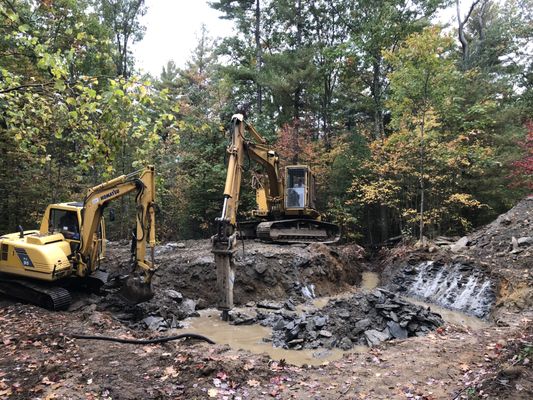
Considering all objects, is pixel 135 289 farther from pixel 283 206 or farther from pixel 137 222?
pixel 283 206

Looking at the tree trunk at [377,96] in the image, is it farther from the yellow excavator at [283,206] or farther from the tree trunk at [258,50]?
the yellow excavator at [283,206]

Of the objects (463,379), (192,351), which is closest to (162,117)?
(192,351)

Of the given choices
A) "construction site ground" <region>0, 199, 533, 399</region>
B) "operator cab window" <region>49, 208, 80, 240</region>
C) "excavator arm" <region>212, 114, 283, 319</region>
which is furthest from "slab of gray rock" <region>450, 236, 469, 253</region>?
"operator cab window" <region>49, 208, 80, 240</region>

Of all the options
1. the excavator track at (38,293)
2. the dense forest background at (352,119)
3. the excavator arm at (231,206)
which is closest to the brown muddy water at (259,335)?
the excavator arm at (231,206)

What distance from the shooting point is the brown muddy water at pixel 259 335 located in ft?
21.7

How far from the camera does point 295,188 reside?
14.4 meters

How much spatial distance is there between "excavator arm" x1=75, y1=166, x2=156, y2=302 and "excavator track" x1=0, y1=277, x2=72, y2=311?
0.61m

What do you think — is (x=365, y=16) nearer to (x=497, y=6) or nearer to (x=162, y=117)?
(x=497, y=6)

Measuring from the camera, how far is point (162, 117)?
3963 mm

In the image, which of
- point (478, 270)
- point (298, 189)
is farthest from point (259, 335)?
point (298, 189)

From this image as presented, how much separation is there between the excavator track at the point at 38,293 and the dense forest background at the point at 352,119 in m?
4.22

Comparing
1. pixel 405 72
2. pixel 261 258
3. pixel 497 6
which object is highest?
pixel 497 6

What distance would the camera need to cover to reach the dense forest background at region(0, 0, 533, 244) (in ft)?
48.7

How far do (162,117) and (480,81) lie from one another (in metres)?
20.6
